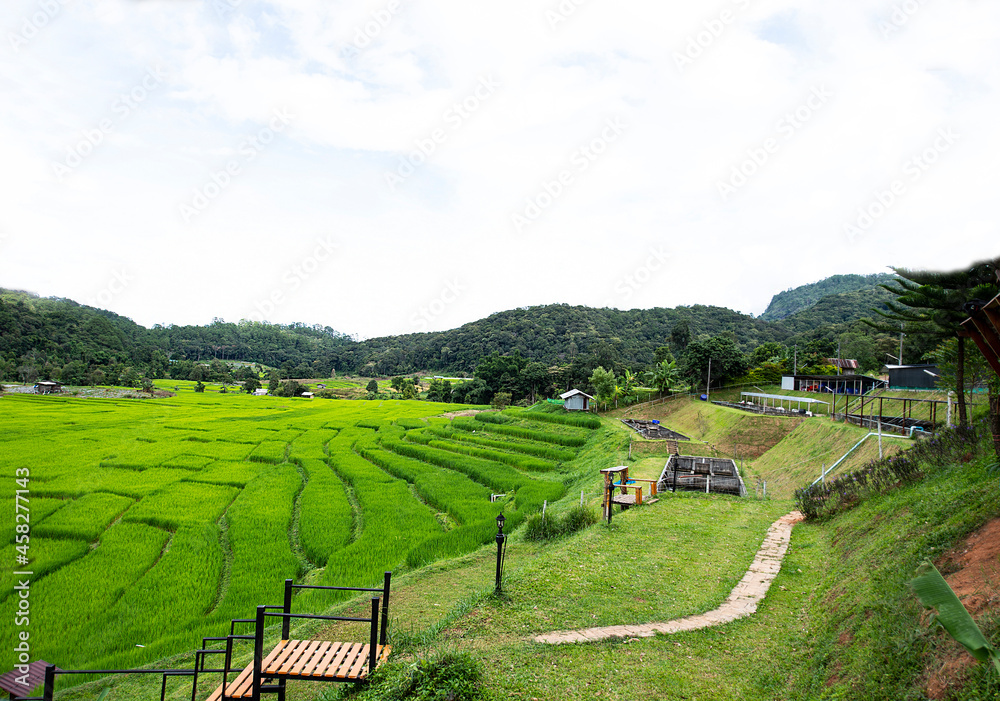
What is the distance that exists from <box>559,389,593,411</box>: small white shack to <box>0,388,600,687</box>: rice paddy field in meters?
9.97

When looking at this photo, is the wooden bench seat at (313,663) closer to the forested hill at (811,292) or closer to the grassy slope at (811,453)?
the grassy slope at (811,453)

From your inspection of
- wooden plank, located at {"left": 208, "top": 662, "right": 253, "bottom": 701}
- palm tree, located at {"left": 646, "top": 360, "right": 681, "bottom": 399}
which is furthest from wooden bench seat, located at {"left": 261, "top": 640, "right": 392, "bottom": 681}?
palm tree, located at {"left": 646, "top": 360, "right": 681, "bottom": 399}

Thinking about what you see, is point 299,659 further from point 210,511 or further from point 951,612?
point 210,511

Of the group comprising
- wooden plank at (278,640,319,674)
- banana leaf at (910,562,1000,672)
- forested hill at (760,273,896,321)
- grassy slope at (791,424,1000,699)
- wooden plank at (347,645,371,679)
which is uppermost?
forested hill at (760,273,896,321)

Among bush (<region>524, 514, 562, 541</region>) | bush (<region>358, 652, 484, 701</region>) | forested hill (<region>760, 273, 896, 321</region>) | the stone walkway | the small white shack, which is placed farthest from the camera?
forested hill (<region>760, 273, 896, 321</region>)

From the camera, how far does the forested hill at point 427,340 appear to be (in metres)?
60.4

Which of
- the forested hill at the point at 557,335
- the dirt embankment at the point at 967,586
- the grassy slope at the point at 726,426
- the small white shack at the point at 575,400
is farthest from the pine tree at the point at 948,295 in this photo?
the forested hill at the point at 557,335

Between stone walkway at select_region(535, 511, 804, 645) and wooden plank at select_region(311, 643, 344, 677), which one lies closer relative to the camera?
wooden plank at select_region(311, 643, 344, 677)

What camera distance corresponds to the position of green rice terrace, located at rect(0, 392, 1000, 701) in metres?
5.66

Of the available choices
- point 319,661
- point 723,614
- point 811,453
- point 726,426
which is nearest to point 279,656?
point 319,661

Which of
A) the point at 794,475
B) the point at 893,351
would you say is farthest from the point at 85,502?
the point at 893,351

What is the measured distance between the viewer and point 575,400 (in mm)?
45656

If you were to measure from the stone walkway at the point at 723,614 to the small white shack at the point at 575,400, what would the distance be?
3412 centimetres

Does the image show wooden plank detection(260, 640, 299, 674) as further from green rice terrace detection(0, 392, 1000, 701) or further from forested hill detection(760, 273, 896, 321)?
forested hill detection(760, 273, 896, 321)
